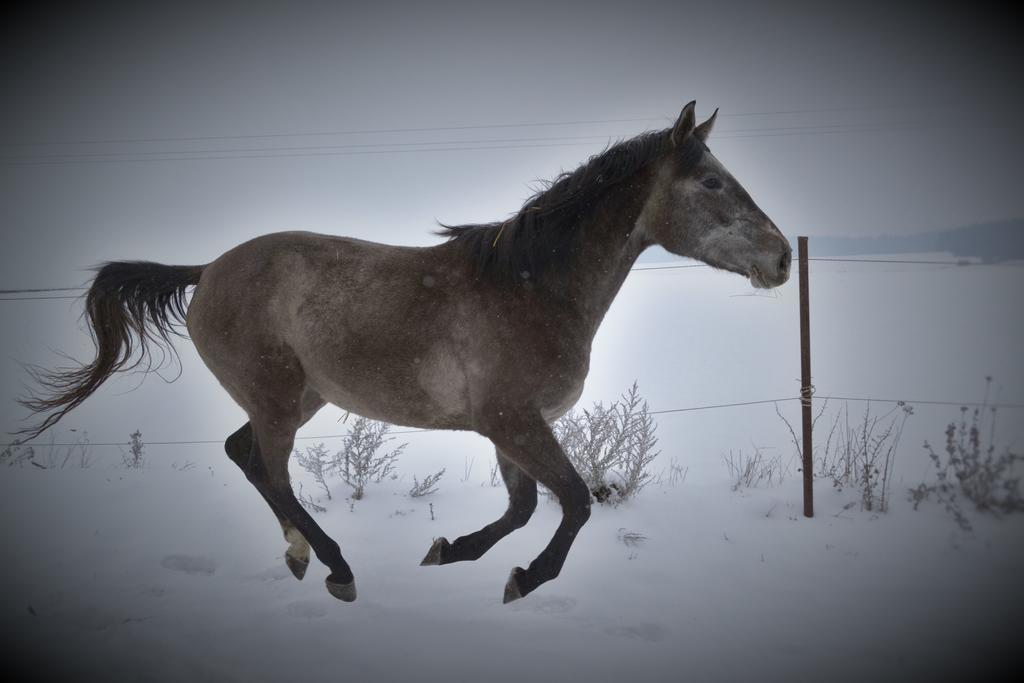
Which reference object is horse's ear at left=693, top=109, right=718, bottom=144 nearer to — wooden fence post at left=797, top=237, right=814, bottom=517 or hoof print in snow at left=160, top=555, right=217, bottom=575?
wooden fence post at left=797, top=237, right=814, bottom=517

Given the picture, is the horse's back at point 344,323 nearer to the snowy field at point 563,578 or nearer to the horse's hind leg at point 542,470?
the horse's hind leg at point 542,470

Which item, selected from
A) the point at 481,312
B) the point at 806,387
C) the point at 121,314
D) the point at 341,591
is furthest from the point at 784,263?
the point at 121,314

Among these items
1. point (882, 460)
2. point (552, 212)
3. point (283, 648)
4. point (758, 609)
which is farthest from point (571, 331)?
point (882, 460)

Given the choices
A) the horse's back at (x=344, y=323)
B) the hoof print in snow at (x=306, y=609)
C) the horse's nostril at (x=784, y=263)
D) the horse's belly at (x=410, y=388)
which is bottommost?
the hoof print in snow at (x=306, y=609)

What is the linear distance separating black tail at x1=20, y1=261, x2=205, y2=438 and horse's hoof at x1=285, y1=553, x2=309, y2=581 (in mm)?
1593

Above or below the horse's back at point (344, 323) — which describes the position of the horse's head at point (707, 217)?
above

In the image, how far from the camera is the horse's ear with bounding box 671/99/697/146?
93.4 inches

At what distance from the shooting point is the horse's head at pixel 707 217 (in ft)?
7.77

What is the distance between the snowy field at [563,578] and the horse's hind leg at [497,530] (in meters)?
0.18

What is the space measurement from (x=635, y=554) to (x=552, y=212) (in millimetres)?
2185

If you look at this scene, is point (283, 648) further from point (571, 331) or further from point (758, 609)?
point (758, 609)

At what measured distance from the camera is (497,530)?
9.10ft

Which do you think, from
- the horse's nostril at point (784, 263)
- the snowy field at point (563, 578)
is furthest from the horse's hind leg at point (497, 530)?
the horse's nostril at point (784, 263)

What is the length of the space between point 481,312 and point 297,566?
1.87 meters
